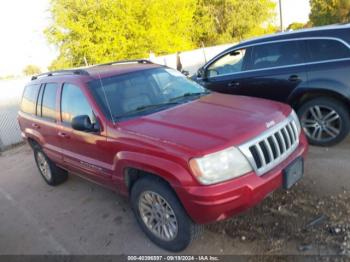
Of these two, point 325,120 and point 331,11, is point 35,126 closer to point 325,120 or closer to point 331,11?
point 325,120

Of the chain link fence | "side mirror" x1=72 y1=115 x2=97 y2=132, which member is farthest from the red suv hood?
the chain link fence

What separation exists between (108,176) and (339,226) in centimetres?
240

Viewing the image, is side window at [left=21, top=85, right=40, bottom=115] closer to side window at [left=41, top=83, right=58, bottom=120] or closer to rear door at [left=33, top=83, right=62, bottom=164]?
rear door at [left=33, top=83, right=62, bottom=164]

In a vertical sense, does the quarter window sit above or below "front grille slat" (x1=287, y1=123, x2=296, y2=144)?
above

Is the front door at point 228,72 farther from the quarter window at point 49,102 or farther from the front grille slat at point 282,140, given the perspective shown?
→ the quarter window at point 49,102

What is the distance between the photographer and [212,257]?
3.09 meters

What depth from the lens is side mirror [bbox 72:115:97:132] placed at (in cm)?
339

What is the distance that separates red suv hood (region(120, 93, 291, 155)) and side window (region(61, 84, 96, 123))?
66 centimetres

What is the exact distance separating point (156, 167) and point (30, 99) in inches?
137

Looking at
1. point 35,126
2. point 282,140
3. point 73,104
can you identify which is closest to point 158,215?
point 282,140

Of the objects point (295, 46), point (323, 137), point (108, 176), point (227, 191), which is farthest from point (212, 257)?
point (295, 46)

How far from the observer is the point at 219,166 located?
2.62 m

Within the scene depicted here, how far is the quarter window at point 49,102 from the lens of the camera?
4441mm

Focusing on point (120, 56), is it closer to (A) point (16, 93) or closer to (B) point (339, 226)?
(A) point (16, 93)
